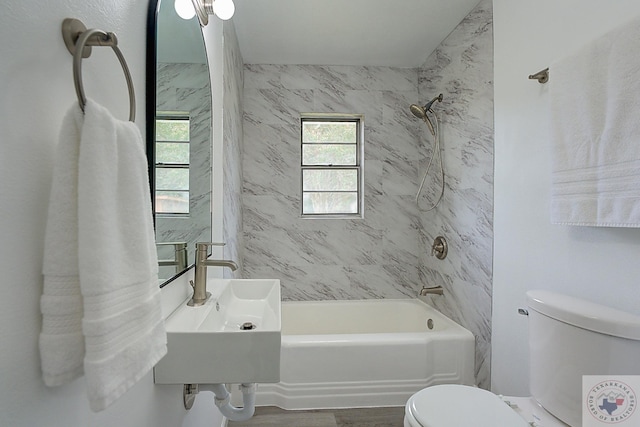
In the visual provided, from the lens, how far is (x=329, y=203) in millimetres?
3092

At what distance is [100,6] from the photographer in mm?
633

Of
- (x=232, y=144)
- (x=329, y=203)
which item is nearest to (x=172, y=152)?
(x=232, y=144)

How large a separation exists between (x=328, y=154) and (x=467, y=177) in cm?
131

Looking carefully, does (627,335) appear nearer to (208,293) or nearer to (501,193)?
(501,193)

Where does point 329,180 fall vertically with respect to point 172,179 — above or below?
above

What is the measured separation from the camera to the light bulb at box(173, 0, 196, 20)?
1.14 meters

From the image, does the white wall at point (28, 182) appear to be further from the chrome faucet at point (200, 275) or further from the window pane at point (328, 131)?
the window pane at point (328, 131)

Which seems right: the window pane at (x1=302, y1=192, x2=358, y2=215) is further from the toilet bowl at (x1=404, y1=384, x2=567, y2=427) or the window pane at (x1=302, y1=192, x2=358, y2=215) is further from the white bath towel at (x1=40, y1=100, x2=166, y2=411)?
the white bath towel at (x1=40, y1=100, x2=166, y2=411)

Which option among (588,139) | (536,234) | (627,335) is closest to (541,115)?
(588,139)

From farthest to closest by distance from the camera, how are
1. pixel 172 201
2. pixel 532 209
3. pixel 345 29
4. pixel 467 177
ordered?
pixel 345 29, pixel 467 177, pixel 532 209, pixel 172 201

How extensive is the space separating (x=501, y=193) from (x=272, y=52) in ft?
6.96

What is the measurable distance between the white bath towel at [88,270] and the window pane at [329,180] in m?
2.59

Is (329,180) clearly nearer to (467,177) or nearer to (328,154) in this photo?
(328,154)

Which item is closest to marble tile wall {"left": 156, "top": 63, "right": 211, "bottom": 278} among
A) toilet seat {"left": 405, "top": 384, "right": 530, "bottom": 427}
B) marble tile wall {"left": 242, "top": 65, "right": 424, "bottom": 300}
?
toilet seat {"left": 405, "top": 384, "right": 530, "bottom": 427}
